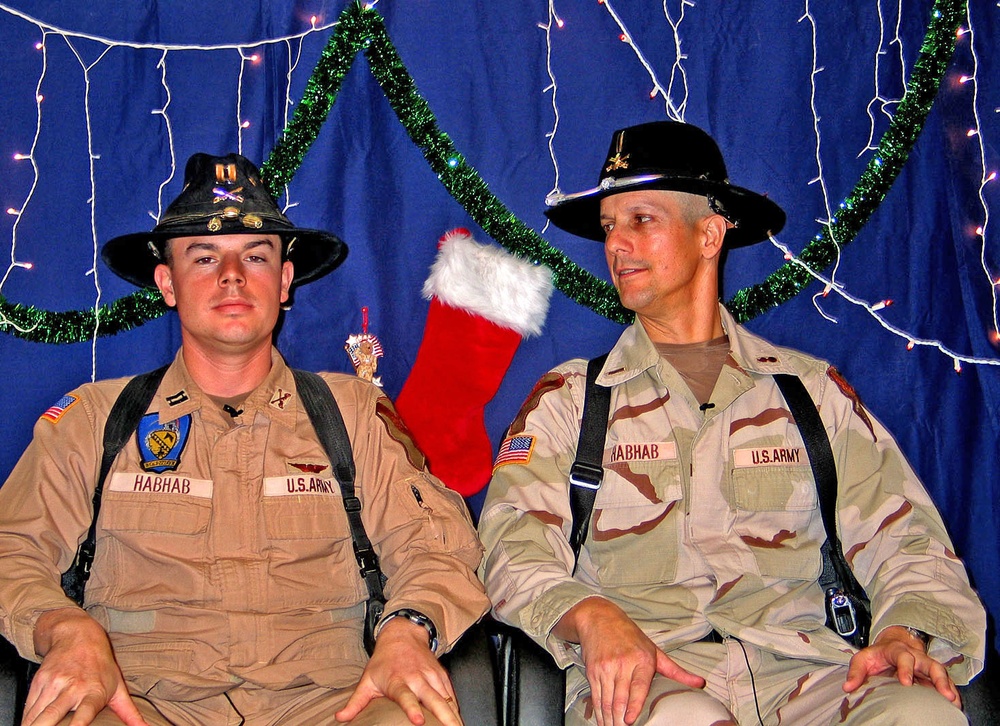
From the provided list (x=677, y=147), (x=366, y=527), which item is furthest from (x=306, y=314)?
(x=677, y=147)

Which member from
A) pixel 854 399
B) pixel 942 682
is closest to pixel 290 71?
pixel 854 399

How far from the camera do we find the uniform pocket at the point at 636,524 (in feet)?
8.08

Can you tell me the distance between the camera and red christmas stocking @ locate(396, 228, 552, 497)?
303 cm

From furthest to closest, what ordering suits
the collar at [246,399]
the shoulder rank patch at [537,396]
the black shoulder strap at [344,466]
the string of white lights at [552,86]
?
1. the string of white lights at [552,86]
2. the shoulder rank patch at [537,396]
3. the collar at [246,399]
4. the black shoulder strap at [344,466]

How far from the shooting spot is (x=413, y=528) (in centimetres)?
247

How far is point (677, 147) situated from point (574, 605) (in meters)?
1.42

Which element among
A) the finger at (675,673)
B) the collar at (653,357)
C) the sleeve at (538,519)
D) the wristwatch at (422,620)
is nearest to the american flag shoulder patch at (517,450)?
the sleeve at (538,519)

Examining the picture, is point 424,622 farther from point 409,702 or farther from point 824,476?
point 824,476

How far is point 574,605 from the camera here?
2184 millimetres

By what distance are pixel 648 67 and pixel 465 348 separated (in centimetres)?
123

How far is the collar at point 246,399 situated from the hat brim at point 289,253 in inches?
14.9

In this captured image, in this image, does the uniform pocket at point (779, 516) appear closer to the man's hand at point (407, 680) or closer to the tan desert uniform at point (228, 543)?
the tan desert uniform at point (228, 543)

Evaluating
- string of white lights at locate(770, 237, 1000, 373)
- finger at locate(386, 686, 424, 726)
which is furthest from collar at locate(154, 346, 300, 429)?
string of white lights at locate(770, 237, 1000, 373)

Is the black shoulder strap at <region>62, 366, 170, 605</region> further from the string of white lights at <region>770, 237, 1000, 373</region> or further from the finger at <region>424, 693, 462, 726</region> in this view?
the string of white lights at <region>770, 237, 1000, 373</region>
